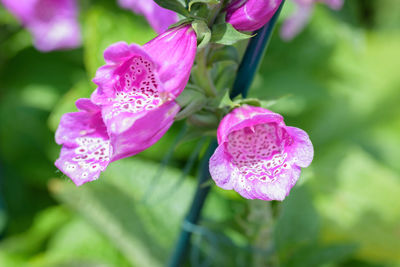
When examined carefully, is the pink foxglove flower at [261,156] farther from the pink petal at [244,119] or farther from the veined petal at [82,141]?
the veined petal at [82,141]

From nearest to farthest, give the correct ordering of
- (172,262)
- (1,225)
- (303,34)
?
(172,262) → (1,225) → (303,34)

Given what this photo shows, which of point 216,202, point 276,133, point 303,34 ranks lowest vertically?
point 216,202

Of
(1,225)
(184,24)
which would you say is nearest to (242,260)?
(184,24)

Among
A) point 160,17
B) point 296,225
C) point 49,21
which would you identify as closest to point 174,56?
point 160,17

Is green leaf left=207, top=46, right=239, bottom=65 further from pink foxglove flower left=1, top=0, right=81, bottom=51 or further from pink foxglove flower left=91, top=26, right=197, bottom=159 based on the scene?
pink foxglove flower left=1, top=0, right=81, bottom=51

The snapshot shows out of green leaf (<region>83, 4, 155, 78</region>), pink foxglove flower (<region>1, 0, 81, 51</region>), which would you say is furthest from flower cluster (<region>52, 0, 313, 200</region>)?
pink foxglove flower (<region>1, 0, 81, 51</region>)

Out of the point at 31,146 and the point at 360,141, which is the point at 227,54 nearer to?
the point at 31,146

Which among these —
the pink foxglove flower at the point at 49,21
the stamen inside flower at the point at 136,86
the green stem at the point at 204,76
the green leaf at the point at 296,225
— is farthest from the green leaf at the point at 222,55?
the pink foxglove flower at the point at 49,21
